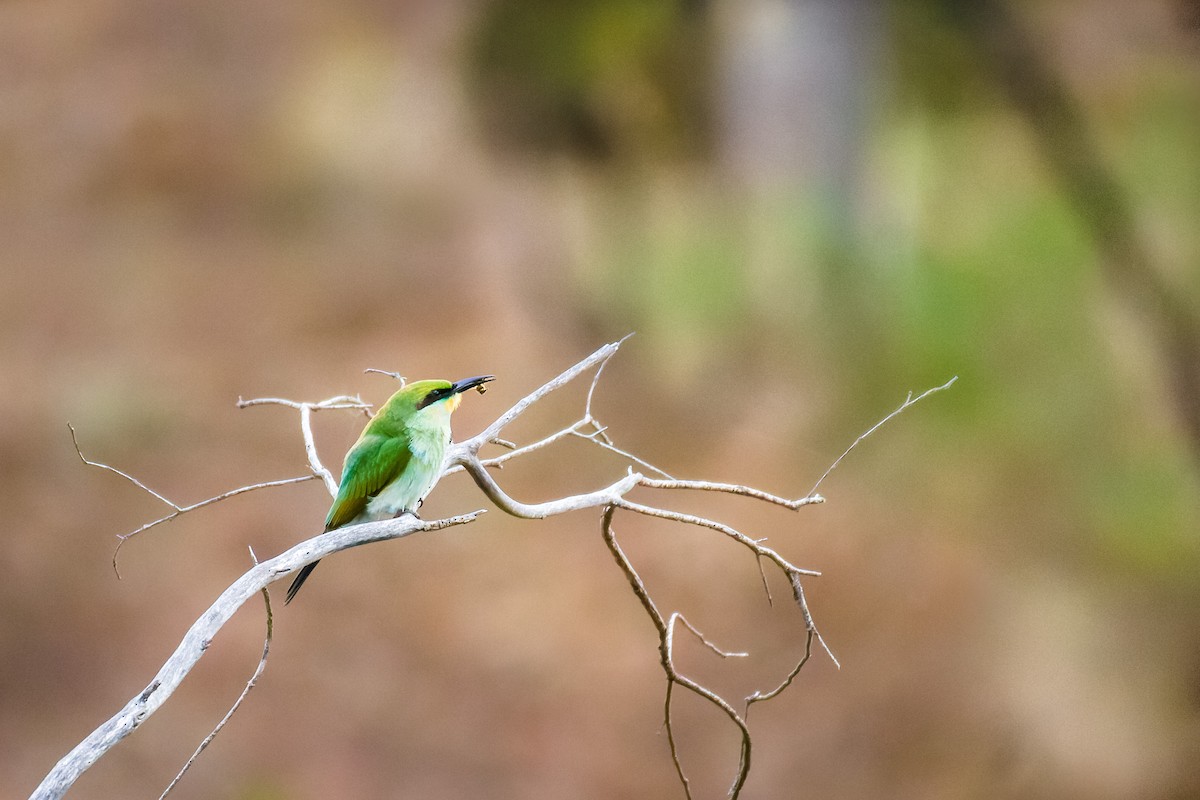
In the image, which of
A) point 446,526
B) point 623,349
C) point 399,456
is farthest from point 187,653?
point 623,349

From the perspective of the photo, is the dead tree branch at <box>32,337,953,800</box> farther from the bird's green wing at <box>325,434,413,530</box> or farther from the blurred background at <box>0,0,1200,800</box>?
the blurred background at <box>0,0,1200,800</box>

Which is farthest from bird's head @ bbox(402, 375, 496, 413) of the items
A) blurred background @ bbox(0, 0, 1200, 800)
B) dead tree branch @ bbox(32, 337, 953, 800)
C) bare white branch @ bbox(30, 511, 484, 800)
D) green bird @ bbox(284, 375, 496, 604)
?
blurred background @ bbox(0, 0, 1200, 800)

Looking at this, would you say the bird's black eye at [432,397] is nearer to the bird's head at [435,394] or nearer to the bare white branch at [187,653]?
the bird's head at [435,394]

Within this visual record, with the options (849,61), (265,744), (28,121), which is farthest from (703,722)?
(28,121)

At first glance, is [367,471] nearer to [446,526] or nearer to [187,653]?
[446,526]

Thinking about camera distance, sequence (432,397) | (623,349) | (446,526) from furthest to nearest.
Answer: (623,349)
(432,397)
(446,526)

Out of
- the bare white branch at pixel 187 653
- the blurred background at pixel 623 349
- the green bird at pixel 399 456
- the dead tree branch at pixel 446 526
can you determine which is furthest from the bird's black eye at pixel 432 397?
the blurred background at pixel 623 349
